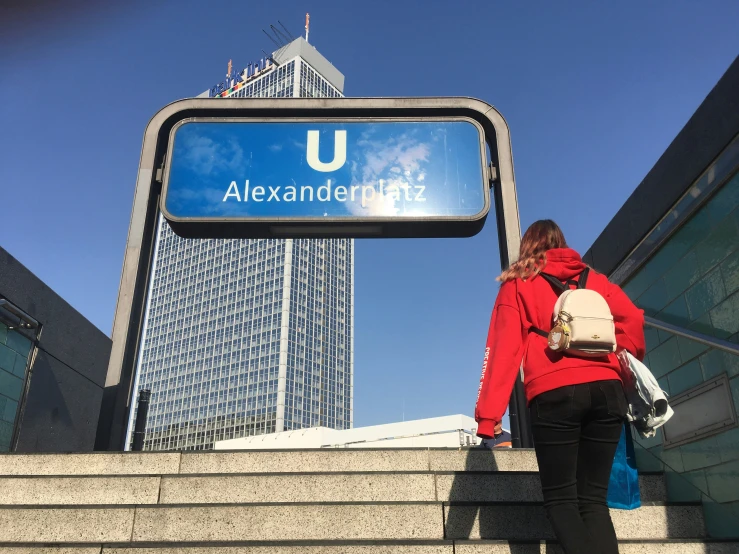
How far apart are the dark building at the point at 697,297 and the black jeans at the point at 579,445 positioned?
3.88ft

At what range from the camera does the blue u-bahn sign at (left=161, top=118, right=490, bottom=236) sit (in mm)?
6223

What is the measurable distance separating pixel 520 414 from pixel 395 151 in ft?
10.3

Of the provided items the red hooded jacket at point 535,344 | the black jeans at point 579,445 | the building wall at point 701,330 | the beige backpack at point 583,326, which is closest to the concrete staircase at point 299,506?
the building wall at point 701,330

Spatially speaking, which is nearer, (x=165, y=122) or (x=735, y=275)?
(x=735, y=275)

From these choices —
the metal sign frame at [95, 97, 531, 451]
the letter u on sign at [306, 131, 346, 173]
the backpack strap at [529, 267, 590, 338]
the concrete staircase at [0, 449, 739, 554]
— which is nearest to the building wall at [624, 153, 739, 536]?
the concrete staircase at [0, 449, 739, 554]

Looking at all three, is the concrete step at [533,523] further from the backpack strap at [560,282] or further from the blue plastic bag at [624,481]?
the backpack strap at [560,282]

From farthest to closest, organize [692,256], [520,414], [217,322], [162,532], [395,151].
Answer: [217,322] < [395,151] < [520,414] < [692,256] < [162,532]

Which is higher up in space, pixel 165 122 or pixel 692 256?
pixel 165 122

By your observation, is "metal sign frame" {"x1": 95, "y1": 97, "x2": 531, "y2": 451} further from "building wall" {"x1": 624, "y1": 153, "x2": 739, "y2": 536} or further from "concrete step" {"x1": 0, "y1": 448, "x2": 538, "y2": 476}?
"building wall" {"x1": 624, "y1": 153, "x2": 739, "y2": 536}

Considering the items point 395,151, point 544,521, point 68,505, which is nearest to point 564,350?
point 544,521

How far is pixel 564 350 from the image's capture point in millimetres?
2594

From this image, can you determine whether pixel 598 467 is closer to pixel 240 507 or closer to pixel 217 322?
Answer: pixel 240 507

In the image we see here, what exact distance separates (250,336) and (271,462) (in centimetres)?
11900

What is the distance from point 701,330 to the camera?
12.8 ft
